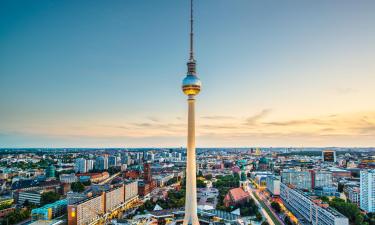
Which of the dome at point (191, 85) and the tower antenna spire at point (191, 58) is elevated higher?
the tower antenna spire at point (191, 58)

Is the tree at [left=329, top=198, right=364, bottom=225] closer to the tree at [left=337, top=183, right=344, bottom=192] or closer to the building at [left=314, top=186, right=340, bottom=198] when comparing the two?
the building at [left=314, top=186, right=340, bottom=198]

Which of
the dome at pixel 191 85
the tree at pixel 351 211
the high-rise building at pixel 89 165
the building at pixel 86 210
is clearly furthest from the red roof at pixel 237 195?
the high-rise building at pixel 89 165

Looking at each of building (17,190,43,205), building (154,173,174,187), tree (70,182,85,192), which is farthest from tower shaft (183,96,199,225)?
building (154,173,174,187)

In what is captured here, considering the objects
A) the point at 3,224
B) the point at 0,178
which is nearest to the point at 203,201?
the point at 3,224

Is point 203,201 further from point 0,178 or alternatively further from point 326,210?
point 0,178

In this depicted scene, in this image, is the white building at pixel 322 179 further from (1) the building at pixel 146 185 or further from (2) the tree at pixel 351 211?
(1) the building at pixel 146 185

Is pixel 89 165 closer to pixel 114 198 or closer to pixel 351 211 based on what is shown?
pixel 114 198

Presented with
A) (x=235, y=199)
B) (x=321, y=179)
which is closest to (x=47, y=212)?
(x=235, y=199)
